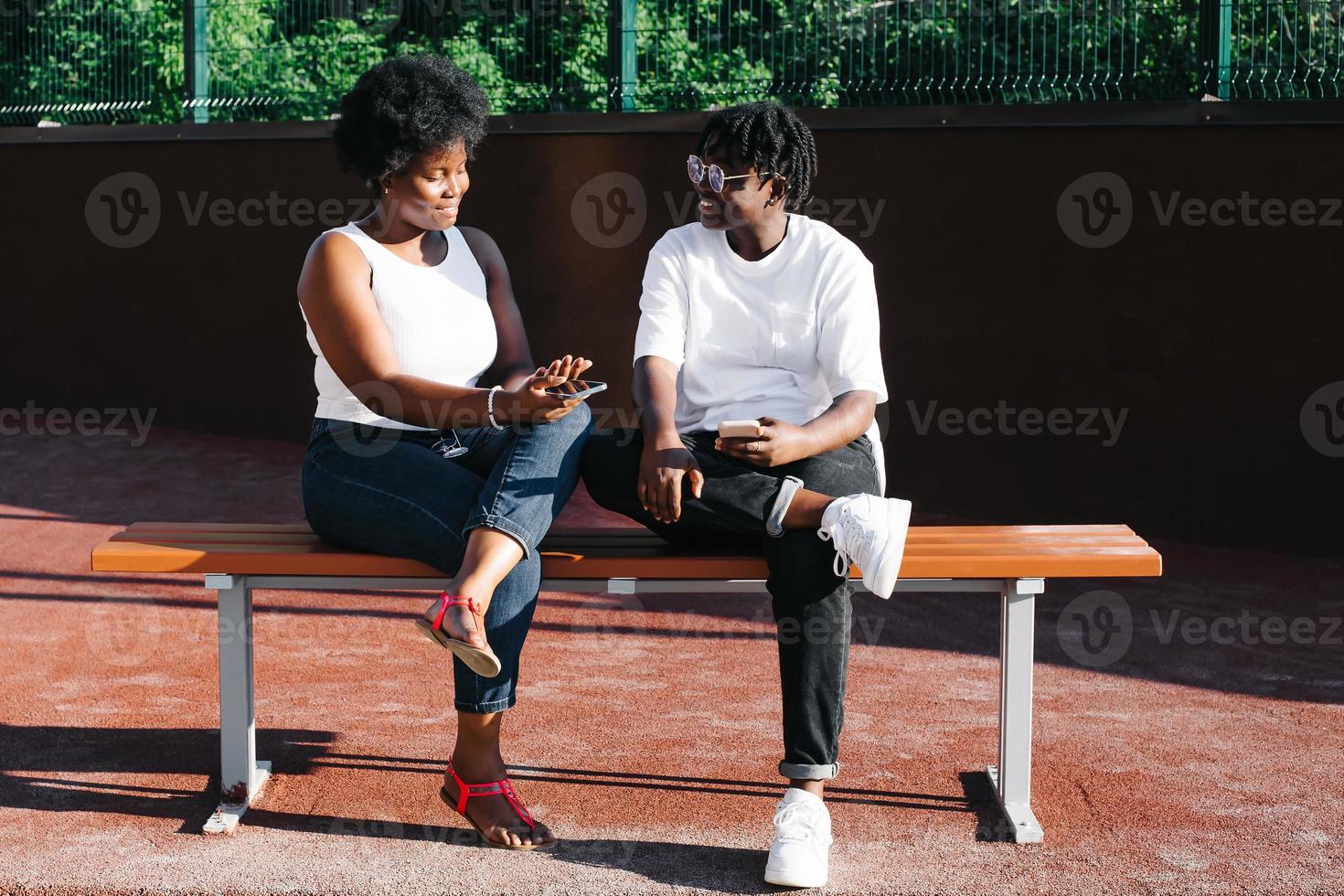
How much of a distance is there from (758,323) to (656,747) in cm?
116

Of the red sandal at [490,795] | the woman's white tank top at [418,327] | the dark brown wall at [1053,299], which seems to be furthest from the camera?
the dark brown wall at [1053,299]

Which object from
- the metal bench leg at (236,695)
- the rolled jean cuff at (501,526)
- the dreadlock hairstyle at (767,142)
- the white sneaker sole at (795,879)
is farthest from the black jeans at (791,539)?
the metal bench leg at (236,695)

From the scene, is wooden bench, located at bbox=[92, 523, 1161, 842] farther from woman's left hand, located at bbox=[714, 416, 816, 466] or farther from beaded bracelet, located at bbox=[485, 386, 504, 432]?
beaded bracelet, located at bbox=[485, 386, 504, 432]

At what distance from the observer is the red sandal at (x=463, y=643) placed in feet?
10.2

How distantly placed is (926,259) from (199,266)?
4.62 metres

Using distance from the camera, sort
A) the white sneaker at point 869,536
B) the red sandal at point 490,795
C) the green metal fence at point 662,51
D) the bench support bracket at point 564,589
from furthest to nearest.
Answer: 1. the green metal fence at point 662,51
2. the bench support bracket at point 564,589
3. the red sandal at point 490,795
4. the white sneaker at point 869,536

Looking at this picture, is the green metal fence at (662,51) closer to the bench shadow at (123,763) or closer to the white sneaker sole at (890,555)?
the white sneaker sole at (890,555)

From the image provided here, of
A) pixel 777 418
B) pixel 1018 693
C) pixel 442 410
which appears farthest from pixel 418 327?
pixel 1018 693

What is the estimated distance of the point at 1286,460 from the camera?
21.6 ft

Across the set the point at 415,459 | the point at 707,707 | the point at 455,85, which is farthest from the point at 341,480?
the point at 707,707

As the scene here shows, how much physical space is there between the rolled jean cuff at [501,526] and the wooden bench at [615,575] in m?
0.17

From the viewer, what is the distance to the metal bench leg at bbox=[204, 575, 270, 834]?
11.5 ft

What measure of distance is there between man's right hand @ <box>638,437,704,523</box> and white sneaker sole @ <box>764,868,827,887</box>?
812mm

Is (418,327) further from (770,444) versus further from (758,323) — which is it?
(770,444)
